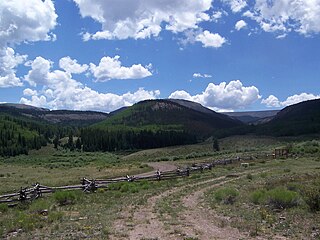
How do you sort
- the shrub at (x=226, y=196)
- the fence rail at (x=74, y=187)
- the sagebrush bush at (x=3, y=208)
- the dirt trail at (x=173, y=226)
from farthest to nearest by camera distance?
1. the fence rail at (x=74, y=187)
2. the sagebrush bush at (x=3, y=208)
3. the shrub at (x=226, y=196)
4. the dirt trail at (x=173, y=226)

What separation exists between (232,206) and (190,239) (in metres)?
7.82

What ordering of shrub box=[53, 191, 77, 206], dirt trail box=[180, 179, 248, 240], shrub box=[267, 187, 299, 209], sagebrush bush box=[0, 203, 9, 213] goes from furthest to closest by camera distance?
shrub box=[53, 191, 77, 206]
sagebrush bush box=[0, 203, 9, 213]
shrub box=[267, 187, 299, 209]
dirt trail box=[180, 179, 248, 240]

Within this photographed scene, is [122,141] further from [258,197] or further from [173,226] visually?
[173,226]

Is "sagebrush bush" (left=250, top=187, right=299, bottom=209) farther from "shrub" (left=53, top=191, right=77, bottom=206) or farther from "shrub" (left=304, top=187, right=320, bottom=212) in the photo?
"shrub" (left=53, top=191, right=77, bottom=206)

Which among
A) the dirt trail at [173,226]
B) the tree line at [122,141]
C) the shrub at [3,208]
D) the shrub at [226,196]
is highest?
the tree line at [122,141]

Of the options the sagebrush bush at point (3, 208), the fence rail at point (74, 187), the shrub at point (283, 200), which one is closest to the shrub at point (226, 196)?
the shrub at point (283, 200)

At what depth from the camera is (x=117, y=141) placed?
185375 millimetres

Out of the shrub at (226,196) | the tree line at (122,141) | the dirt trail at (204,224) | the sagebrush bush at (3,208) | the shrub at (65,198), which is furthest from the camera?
the tree line at (122,141)

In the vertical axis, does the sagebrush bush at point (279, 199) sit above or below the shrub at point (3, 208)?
above

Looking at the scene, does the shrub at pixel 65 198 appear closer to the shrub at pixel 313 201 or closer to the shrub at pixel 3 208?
the shrub at pixel 3 208

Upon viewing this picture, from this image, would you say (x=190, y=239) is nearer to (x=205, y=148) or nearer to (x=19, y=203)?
(x=19, y=203)

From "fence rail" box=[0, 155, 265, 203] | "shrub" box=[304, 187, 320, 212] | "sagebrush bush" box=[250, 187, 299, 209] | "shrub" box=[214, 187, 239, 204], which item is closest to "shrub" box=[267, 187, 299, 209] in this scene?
"sagebrush bush" box=[250, 187, 299, 209]

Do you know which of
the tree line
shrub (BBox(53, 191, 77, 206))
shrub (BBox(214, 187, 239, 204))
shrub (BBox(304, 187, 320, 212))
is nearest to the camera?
shrub (BBox(304, 187, 320, 212))

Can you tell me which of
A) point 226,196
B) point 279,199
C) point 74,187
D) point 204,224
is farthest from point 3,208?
point 279,199
